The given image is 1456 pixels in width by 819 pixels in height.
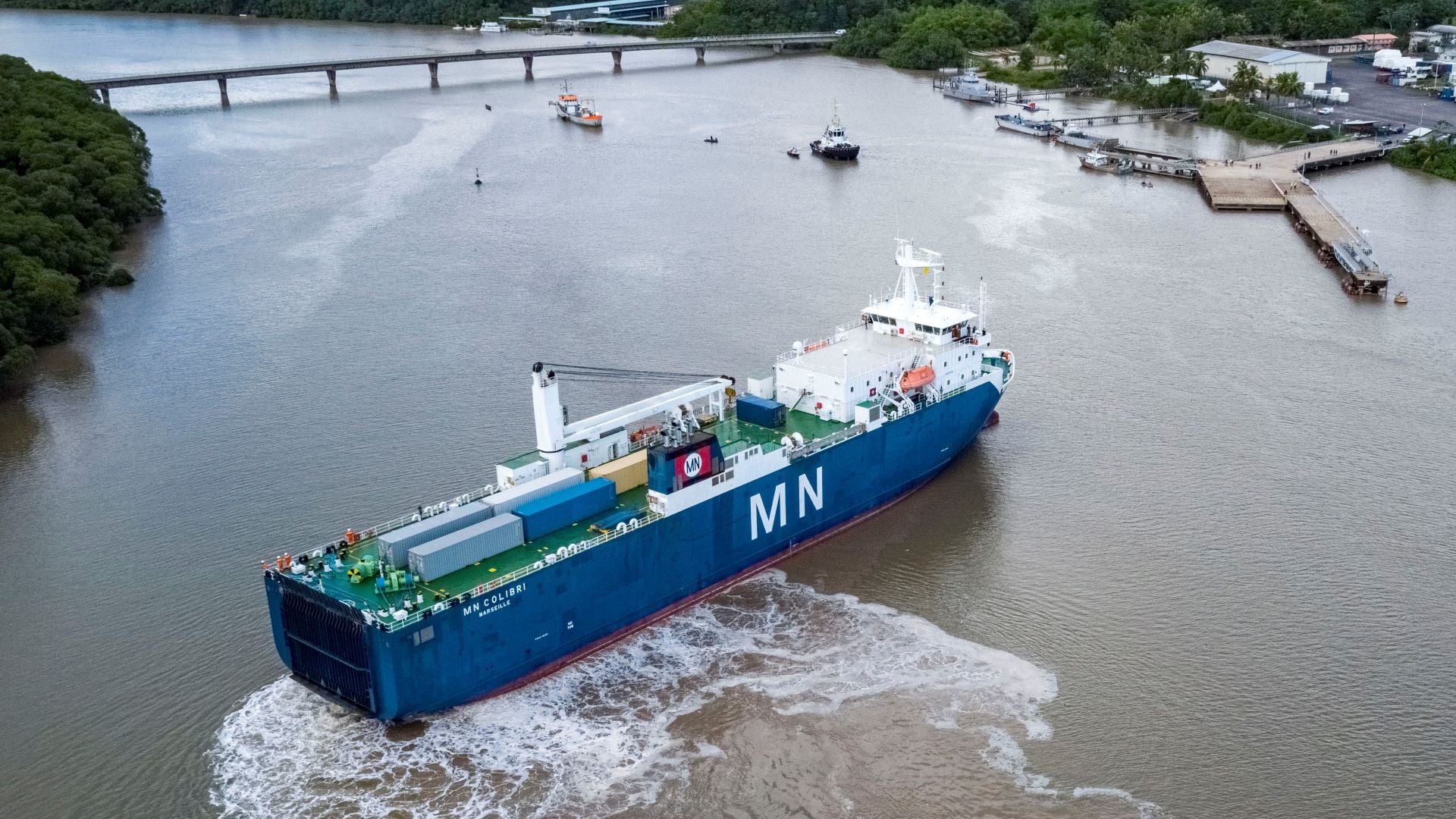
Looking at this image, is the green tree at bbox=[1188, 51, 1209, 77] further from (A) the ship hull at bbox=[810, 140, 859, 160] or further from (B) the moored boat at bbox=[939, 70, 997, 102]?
(A) the ship hull at bbox=[810, 140, 859, 160]

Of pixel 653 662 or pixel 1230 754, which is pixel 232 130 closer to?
pixel 653 662

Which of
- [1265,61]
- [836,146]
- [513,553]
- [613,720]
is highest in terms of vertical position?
[1265,61]

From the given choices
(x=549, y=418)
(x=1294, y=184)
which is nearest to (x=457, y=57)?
(x=1294, y=184)

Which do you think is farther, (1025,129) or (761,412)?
(1025,129)

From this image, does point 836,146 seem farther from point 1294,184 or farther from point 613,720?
point 613,720

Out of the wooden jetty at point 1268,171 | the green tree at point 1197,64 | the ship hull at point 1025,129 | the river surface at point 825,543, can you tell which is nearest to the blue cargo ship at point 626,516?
the river surface at point 825,543
